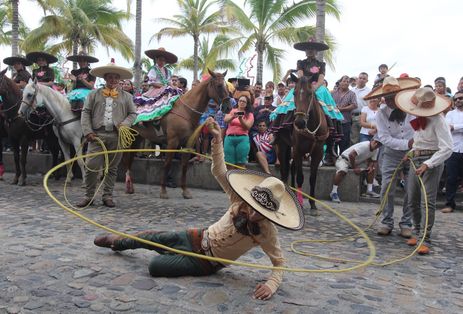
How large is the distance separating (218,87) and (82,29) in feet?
67.1

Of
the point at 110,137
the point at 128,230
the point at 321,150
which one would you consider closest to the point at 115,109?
the point at 110,137

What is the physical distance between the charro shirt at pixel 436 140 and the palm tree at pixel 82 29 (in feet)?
72.8

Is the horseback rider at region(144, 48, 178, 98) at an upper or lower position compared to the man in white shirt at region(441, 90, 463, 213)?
upper

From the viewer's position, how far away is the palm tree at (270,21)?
21.4 m

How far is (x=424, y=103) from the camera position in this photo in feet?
19.5

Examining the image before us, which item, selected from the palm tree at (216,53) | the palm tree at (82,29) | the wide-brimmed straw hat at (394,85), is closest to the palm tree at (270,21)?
the palm tree at (216,53)

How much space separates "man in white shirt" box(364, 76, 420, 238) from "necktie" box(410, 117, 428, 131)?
338 mm

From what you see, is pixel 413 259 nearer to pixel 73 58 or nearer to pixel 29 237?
pixel 29 237

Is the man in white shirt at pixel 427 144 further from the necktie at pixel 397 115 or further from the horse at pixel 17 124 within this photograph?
the horse at pixel 17 124

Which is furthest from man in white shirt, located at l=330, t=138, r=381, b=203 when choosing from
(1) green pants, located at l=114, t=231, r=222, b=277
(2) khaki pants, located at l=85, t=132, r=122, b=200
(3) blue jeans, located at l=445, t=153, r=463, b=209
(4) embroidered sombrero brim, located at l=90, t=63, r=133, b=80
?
(1) green pants, located at l=114, t=231, r=222, b=277

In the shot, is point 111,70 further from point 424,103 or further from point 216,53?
point 216,53

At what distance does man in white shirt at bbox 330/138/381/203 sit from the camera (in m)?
9.27

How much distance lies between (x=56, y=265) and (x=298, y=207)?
8.04ft

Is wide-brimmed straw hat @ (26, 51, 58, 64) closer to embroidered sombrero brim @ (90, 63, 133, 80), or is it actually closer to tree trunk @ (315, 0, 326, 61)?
embroidered sombrero brim @ (90, 63, 133, 80)
